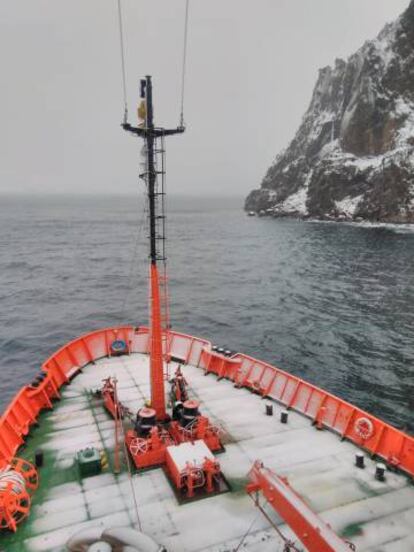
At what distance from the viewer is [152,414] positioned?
48.2ft

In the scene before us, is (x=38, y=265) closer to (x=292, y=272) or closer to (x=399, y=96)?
(x=292, y=272)

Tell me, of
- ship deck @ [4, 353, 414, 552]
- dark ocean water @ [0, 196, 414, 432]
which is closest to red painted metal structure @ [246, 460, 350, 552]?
ship deck @ [4, 353, 414, 552]

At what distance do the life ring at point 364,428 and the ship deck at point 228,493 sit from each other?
1.99 ft

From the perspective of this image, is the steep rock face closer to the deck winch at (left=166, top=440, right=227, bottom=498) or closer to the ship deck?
the ship deck

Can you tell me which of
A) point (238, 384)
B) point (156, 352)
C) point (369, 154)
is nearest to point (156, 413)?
point (156, 352)

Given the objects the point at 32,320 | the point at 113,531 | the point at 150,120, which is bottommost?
the point at 32,320

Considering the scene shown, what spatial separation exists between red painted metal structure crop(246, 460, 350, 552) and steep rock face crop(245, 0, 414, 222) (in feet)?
384

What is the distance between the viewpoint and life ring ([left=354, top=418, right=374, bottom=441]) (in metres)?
14.8

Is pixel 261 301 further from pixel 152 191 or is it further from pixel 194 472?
pixel 194 472

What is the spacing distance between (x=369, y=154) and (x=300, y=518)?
147 metres

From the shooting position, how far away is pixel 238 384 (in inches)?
768

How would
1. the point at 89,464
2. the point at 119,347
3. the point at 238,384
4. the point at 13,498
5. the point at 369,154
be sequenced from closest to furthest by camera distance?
the point at 13,498 < the point at 89,464 < the point at 238,384 < the point at 119,347 < the point at 369,154

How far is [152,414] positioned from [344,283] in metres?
50.5

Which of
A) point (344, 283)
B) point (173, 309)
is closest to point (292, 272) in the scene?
point (344, 283)
